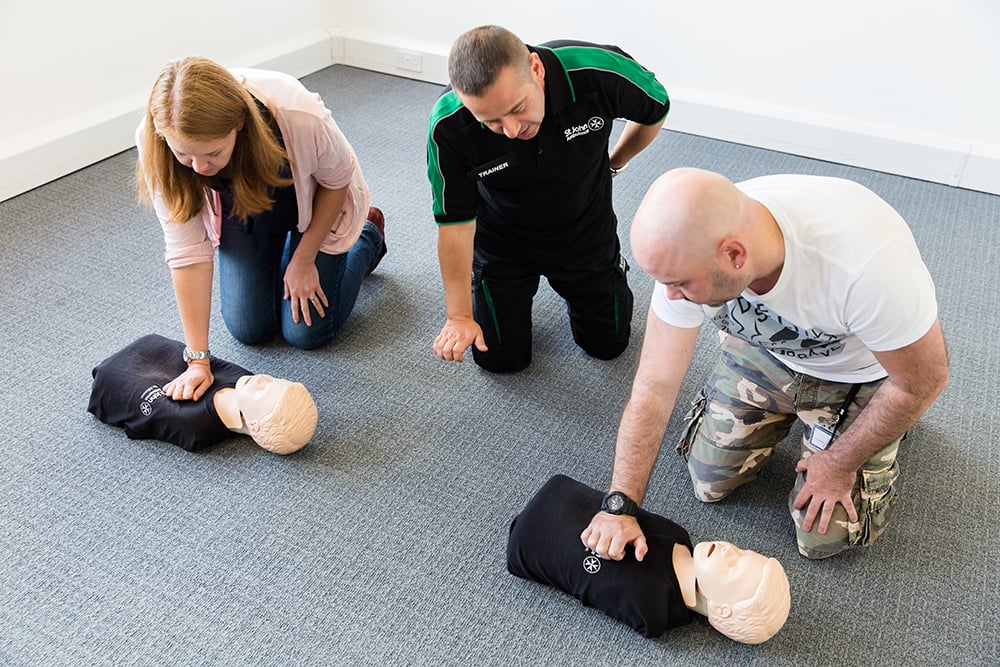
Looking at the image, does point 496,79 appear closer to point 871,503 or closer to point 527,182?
point 527,182

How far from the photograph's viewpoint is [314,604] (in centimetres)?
151

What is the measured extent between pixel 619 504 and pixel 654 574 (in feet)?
0.42

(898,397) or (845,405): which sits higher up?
(898,397)

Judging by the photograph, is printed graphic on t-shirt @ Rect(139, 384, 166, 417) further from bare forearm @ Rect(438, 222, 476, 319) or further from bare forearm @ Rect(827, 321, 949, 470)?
bare forearm @ Rect(827, 321, 949, 470)

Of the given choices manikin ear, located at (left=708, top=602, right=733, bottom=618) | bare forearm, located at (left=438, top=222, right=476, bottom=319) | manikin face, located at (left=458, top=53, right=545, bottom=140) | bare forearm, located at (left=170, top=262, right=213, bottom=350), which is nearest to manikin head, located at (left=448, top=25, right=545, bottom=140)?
manikin face, located at (left=458, top=53, right=545, bottom=140)

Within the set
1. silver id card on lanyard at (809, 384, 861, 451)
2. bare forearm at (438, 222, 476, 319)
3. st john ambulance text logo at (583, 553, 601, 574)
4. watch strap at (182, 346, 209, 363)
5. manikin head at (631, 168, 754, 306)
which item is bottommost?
watch strap at (182, 346, 209, 363)

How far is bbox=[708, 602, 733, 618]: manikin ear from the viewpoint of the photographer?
4.56 ft

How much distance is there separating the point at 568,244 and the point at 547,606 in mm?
815

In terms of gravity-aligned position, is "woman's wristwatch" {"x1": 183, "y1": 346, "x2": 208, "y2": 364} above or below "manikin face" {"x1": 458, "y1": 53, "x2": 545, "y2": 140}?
below

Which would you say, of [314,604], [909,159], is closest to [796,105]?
[909,159]

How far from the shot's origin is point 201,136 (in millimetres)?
1573

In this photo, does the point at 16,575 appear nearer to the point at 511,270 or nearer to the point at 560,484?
the point at 560,484

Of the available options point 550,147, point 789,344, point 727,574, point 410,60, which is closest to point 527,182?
point 550,147

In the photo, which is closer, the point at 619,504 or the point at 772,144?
the point at 619,504
